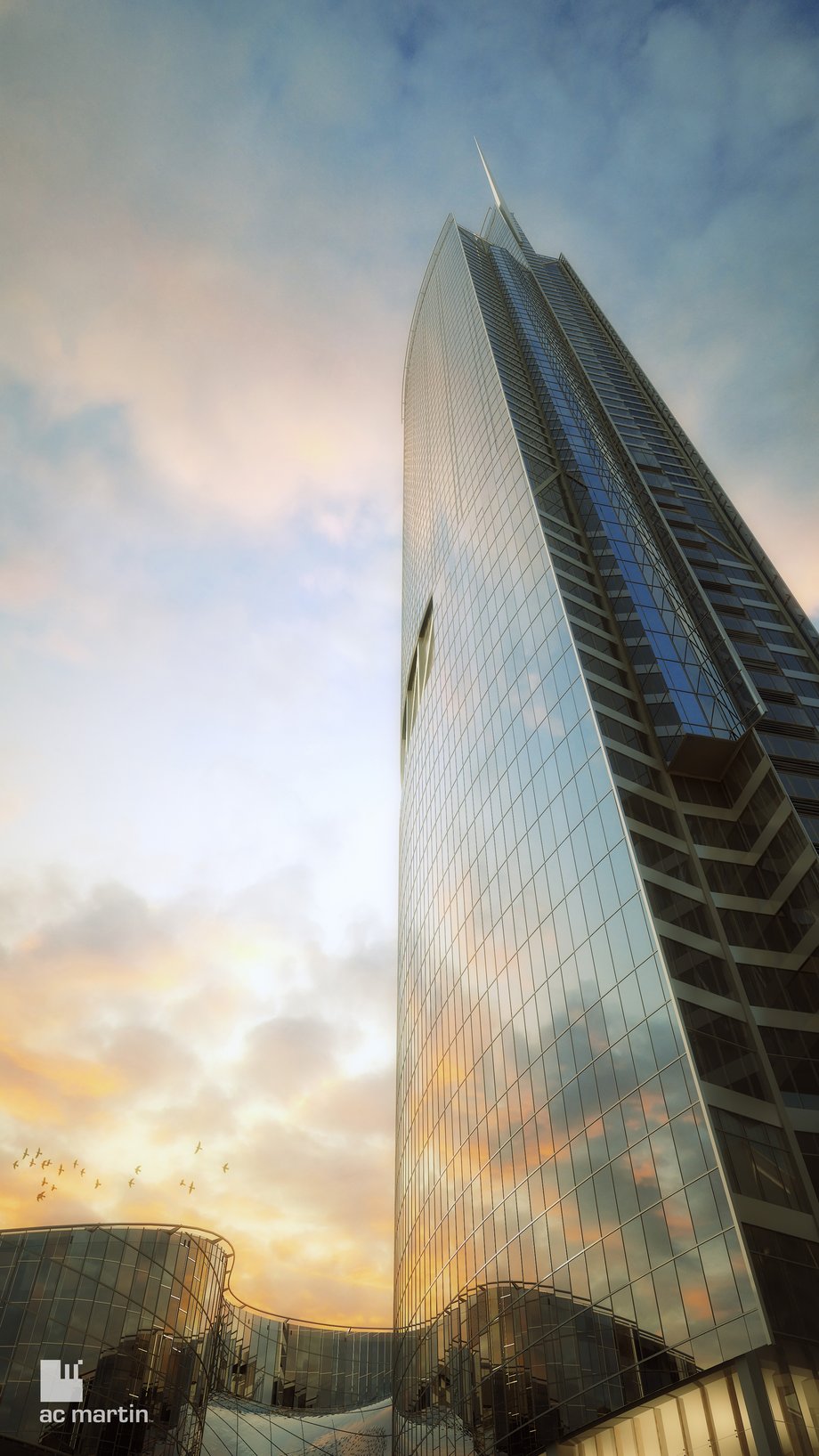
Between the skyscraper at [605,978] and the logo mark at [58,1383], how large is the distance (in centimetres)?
2374

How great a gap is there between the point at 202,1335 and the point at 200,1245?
6.79 m

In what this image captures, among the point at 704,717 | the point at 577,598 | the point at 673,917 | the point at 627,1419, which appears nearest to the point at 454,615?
the point at 577,598

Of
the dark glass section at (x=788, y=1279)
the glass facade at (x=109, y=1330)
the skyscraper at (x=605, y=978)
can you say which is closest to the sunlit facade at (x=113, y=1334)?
the glass facade at (x=109, y=1330)

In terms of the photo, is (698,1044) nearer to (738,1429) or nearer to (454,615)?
(738,1429)

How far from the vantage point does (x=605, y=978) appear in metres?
46.6

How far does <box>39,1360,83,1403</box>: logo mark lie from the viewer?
52.1m

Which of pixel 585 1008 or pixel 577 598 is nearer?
pixel 585 1008

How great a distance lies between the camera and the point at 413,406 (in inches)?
6988

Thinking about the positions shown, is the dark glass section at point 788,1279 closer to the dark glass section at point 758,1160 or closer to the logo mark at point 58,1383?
the dark glass section at point 758,1160

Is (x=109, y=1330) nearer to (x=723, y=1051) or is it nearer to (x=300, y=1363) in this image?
(x=723, y=1051)

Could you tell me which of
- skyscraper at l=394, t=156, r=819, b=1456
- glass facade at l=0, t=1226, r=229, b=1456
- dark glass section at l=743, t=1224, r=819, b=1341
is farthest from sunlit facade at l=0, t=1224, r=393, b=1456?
dark glass section at l=743, t=1224, r=819, b=1341

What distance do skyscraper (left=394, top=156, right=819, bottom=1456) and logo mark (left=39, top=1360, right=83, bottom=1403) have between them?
2374 centimetres

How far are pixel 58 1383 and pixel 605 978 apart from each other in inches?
1649

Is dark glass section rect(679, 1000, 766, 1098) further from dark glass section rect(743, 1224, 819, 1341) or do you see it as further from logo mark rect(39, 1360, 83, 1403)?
logo mark rect(39, 1360, 83, 1403)
